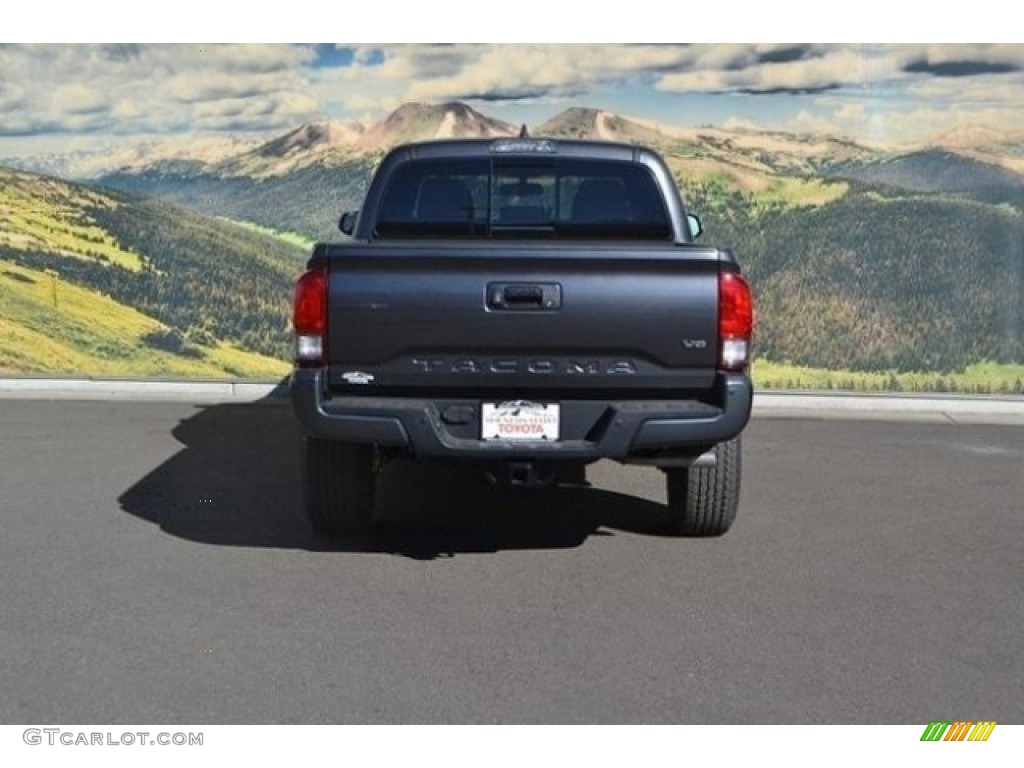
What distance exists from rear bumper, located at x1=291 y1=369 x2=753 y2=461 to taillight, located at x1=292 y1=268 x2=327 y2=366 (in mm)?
82

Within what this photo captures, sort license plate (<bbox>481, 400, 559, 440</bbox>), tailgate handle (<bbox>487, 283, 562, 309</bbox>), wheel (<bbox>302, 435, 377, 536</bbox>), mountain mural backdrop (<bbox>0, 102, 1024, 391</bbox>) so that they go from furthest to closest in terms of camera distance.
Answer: mountain mural backdrop (<bbox>0, 102, 1024, 391</bbox>) < wheel (<bbox>302, 435, 377, 536</bbox>) < license plate (<bbox>481, 400, 559, 440</bbox>) < tailgate handle (<bbox>487, 283, 562, 309</bbox>)

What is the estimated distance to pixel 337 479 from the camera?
5.86m

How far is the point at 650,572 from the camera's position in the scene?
5.57m

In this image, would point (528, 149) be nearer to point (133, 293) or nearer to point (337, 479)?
point (337, 479)

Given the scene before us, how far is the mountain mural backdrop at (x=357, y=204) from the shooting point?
11023 mm

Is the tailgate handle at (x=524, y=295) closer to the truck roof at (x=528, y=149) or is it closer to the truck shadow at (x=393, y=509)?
the truck shadow at (x=393, y=509)

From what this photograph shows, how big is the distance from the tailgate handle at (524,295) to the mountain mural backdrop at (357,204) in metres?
6.39

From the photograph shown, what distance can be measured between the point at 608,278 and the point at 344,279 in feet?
3.55

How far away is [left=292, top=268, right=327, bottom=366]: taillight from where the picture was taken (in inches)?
203

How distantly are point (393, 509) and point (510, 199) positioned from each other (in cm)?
179

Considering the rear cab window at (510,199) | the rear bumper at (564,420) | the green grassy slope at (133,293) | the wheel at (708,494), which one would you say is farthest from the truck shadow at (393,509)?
the green grassy slope at (133,293)
